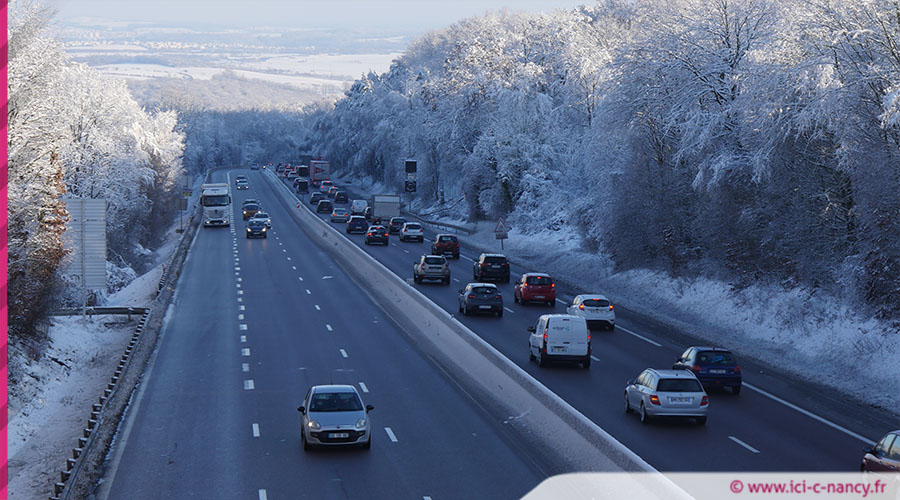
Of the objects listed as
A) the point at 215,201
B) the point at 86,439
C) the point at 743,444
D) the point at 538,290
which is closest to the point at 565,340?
the point at 743,444

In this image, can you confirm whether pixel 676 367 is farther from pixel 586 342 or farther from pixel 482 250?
pixel 482 250

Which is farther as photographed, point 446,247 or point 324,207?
point 324,207

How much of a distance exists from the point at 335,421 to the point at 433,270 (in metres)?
29.0

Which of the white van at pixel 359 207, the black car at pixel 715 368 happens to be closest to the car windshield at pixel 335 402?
the black car at pixel 715 368

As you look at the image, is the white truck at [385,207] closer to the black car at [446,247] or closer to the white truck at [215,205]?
the white truck at [215,205]

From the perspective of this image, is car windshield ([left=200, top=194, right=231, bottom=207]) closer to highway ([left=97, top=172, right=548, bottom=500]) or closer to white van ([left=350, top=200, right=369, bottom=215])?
white van ([left=350, top=200, right=369, bottom=215])

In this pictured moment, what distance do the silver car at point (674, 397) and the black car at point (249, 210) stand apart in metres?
76.2

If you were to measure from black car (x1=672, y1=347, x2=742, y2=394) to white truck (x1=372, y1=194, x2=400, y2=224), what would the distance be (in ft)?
212

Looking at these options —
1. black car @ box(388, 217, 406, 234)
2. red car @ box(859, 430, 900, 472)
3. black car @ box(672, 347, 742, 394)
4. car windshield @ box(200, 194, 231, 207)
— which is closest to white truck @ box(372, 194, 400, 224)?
black car @ box(388, 217, 406, 234)

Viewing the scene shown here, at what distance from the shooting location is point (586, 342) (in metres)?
29.6

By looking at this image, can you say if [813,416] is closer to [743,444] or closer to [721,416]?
[721,416]

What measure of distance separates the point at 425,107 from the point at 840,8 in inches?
3143

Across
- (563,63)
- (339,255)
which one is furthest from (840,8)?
(563,63)

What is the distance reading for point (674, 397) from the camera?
73.6 feet
